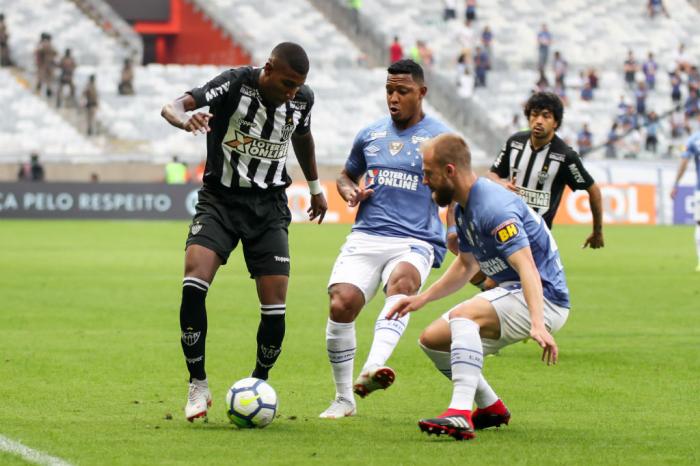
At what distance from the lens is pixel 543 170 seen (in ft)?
40.4

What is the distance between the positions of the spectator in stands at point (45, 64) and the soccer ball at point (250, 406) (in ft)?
121

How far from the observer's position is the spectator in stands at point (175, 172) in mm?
37562

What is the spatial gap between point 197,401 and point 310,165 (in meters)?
1.99

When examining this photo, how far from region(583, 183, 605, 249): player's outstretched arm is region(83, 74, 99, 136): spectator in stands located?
32.0 m

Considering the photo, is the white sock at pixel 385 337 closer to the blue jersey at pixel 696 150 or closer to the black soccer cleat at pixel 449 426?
the black soccer cleat at pixel 449 426

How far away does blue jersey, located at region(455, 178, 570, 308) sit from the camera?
24.2 ft

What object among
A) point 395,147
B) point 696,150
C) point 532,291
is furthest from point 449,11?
point 532,291

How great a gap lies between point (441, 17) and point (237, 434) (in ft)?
149

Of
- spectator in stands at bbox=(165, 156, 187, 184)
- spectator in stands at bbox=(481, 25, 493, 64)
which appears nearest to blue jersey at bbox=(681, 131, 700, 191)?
spectator in stands at bbox=(165, 156, 187, 184)

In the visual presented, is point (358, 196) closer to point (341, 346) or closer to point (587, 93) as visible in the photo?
point (341, 346)

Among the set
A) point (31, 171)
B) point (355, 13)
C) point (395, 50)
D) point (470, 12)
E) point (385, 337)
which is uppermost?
point (470, 12)

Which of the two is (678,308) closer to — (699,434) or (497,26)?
(699,434)

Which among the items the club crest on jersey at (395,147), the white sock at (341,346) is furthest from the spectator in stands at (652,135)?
the white sock at (341,346)

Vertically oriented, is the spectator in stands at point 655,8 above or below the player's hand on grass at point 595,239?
above
